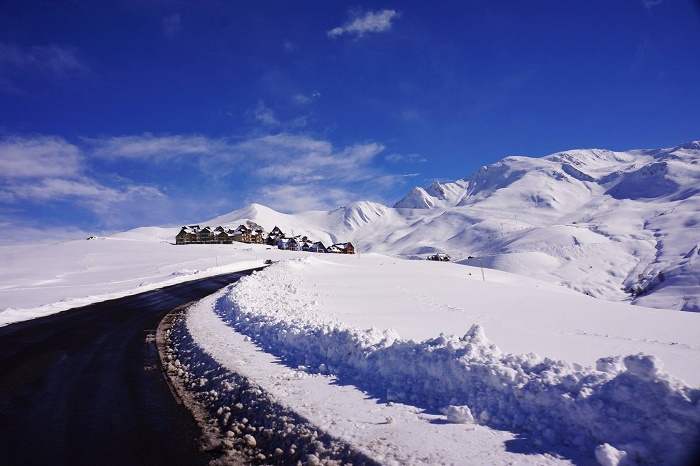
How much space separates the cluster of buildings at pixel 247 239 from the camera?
121812 mm

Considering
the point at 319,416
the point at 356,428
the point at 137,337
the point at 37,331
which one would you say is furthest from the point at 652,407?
the point at 37,331

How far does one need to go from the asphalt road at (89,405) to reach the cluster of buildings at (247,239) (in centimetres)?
11414

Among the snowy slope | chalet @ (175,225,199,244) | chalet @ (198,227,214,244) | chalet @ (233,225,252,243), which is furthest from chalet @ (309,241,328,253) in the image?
the snowy slope

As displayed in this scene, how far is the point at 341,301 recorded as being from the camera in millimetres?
19234

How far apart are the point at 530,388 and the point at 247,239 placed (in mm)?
136313

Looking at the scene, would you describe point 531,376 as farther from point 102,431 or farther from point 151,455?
point 102,431

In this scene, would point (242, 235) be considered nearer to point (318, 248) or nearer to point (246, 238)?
point (246, 238)

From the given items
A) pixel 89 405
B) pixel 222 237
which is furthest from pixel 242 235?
pixel 89 405

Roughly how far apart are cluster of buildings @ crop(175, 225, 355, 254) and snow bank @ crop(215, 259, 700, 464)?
120 metres

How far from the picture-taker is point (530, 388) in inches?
219

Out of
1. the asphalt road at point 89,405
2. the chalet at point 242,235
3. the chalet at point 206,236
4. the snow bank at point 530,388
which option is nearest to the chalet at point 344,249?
the chalet at point 242,235

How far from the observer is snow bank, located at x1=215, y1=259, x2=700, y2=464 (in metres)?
4.38

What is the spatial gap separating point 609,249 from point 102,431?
523 feet

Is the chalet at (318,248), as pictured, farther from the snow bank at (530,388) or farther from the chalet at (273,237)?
the snow bank at (530,388)
